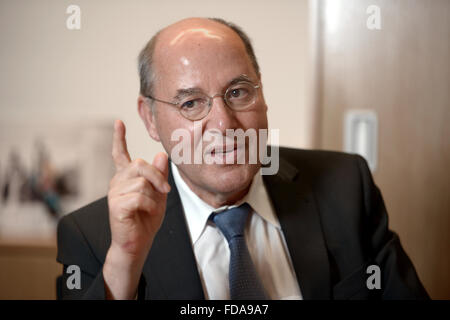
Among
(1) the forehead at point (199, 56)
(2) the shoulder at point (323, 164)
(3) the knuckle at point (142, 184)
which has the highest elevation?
(1) the forehead at point (199, 56)

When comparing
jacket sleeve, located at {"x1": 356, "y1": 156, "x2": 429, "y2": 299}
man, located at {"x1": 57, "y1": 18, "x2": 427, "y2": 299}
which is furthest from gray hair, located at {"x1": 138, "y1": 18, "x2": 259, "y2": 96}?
jacket sleeve, located at {"x1": 356, "y1": 156, "x2": 429, "y2": 299}

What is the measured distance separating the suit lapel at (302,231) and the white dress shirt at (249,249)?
2 cm

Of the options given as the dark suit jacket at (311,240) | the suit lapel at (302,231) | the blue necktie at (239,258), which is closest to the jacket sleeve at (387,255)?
the dark suit jacket at (311,240)

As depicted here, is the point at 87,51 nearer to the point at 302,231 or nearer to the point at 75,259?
the point at 75,259

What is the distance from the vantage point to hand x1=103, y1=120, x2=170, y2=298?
Result: 56cm

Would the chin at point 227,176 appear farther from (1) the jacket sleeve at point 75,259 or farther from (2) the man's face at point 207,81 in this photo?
(1) the jacket sleeve at point 75,259

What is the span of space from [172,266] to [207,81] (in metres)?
0.35

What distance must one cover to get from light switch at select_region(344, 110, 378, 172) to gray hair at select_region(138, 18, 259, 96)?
81cm

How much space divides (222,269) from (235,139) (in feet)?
0.87

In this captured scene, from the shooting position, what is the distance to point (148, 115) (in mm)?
800

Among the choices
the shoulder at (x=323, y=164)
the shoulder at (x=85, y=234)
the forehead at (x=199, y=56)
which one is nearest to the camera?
the forehead at (x=199, y=56)

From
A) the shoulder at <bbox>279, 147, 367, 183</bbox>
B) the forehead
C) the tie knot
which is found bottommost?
the tie knot

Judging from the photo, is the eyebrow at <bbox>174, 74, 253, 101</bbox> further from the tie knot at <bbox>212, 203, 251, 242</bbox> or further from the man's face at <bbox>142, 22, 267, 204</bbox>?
the tie knot at <bbox>212, 203, 251, 242</bbox>

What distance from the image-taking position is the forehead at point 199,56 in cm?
67
